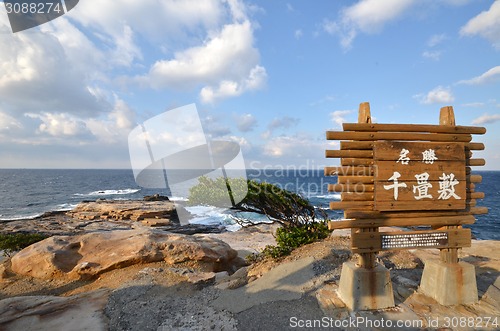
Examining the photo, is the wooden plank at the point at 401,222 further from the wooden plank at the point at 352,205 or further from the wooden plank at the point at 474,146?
the wooden plank at the point at 474,146

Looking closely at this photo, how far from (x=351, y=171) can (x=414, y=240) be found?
78.6 inches

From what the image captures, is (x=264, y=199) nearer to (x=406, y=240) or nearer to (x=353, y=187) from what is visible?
(x=353, y=187)

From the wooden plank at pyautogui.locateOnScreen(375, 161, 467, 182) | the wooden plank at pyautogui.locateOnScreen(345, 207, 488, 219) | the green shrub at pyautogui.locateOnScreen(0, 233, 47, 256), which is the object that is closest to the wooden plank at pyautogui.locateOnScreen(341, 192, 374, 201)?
the wooden plank at pyautogui.locateOnScreen(345, 207, 488, 219)

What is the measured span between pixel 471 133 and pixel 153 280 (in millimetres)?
8799

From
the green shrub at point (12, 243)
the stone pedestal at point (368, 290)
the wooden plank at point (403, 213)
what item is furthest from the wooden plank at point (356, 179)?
the green shrub at point (12, 243)

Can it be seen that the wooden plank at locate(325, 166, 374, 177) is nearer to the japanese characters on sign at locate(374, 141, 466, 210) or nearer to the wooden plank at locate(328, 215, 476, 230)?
the japanese characters on sign at locate(374, 141, 466, 210)

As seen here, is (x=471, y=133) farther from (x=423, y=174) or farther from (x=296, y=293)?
(x=296, y=293)

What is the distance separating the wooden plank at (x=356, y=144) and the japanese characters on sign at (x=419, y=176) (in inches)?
5.4

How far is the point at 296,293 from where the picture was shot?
6.00 metres

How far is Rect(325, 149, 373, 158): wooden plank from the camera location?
16.8ft

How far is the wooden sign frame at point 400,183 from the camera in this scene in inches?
203

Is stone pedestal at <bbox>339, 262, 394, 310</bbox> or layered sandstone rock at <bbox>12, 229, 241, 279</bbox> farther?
layered sandstone rock at <bbox>12, 229, 241, 279</bbox>

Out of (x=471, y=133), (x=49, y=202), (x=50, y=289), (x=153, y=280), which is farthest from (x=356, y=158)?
(x=49, y=202)

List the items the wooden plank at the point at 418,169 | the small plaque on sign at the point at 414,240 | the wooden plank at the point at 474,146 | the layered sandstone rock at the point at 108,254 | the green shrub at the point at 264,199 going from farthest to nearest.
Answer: the green shrub at the point at 264,199 → the layered sandstone rock at the point at 108,254 → the wooden plank at the point at 474,146 → the small plaque on sign at the point at 414,240 → the wooden plank at the point at 418,169
